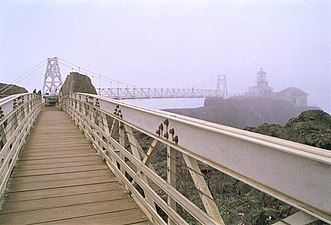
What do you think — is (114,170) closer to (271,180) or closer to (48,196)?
(48,196)

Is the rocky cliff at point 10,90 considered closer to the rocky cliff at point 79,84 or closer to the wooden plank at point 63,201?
the rocky cliff at point 79,84

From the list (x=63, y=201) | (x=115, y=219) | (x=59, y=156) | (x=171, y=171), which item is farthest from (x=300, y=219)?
(x=59, y=156)

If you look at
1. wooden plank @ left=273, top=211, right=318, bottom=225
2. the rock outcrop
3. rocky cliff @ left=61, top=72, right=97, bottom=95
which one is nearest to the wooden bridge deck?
wooden plank @ left=273, top=211, right=318, bottom=225

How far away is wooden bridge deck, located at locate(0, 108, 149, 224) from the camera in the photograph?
235 centimetres

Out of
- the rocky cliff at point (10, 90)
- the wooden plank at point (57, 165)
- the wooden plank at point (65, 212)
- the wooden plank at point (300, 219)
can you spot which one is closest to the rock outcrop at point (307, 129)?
the wooden plank at point (57, 165)

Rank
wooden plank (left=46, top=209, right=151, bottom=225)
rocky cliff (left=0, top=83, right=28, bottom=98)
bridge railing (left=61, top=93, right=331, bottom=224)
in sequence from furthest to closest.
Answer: rocky cliff (left=0, top=83, right=28, bottom=98) → wooden plank (left=46, top=209, right=151, bottom=225) → bridge railing (left=61, top=93, right=331, bottom=224)

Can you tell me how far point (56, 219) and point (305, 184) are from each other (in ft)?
6.91

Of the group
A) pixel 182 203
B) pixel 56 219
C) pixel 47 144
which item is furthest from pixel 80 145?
pixel 182 203

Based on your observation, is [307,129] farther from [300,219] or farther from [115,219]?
[300,219]

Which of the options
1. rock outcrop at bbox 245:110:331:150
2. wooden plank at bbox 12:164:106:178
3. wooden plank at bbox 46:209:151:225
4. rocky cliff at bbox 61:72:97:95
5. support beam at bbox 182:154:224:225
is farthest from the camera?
rocky cliff at bbox 61:72:97:95

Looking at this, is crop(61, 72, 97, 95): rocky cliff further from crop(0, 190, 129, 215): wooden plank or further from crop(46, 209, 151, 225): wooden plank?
crop(46, 209, 151, 225): wooden plank

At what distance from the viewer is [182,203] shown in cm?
160

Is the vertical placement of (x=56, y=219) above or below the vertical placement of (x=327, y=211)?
below

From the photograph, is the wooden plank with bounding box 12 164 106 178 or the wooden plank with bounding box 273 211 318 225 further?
the wooden plank with bounding box 12 164 106 178
